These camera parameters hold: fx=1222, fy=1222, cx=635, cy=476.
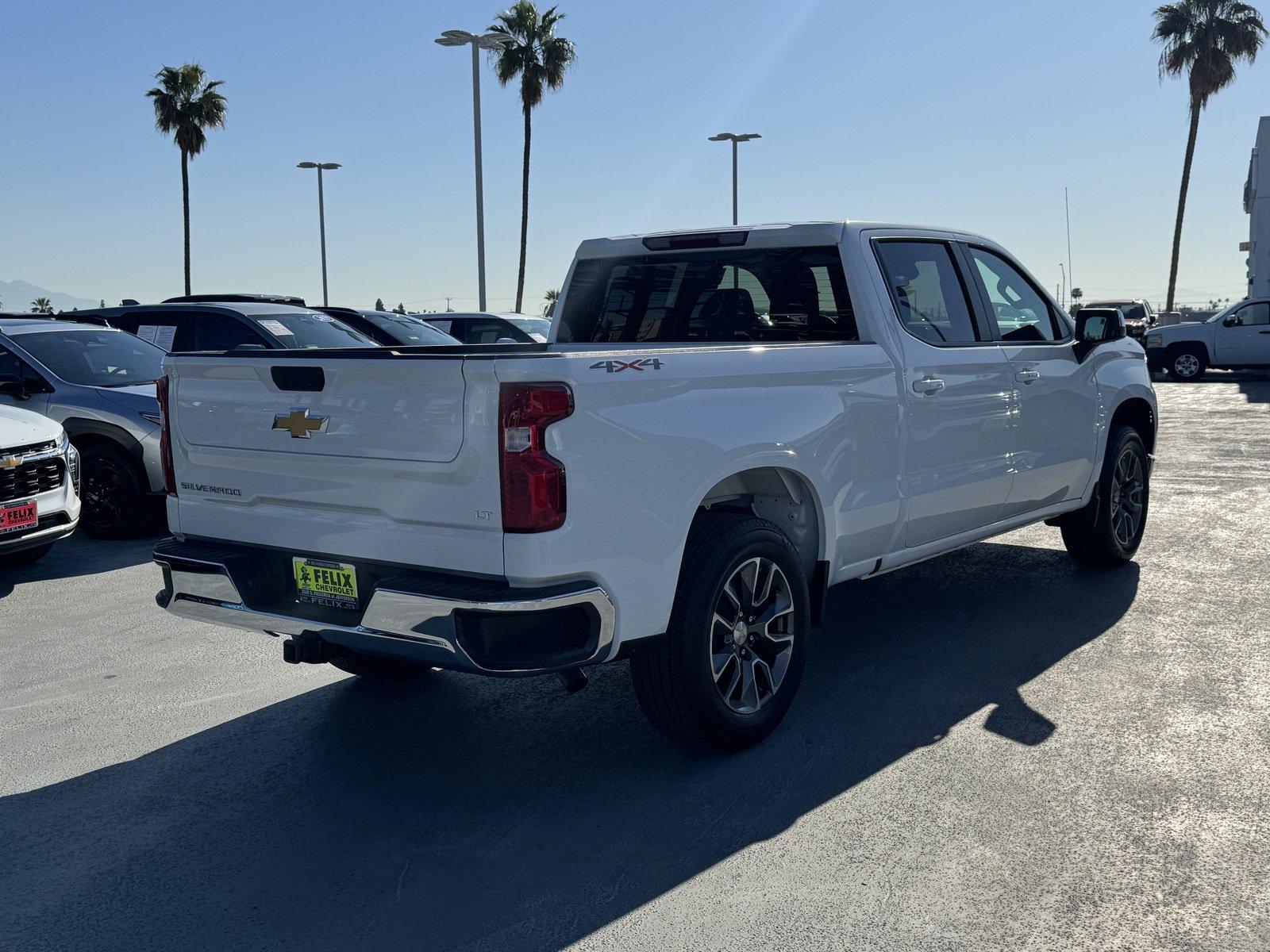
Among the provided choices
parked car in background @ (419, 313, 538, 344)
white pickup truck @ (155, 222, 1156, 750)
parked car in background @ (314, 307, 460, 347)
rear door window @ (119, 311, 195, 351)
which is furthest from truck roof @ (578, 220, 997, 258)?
→ parked car in background @ (419, 313, 538, 344)

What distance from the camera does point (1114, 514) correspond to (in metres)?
7.42

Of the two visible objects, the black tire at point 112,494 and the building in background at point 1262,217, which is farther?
the building in background at point 1262,217

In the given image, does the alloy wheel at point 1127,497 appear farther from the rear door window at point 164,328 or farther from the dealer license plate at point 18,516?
the rear door window at point 164,328

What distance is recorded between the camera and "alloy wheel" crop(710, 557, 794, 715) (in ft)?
14.5

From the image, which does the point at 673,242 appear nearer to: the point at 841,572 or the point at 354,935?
the point at 841,572

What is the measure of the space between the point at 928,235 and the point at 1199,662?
233cm

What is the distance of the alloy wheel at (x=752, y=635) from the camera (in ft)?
14.5

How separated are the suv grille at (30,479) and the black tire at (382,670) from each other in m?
3.18

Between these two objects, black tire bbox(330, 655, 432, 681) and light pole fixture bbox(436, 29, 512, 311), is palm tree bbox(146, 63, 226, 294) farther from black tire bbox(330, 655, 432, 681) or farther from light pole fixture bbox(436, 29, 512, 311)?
black tire bbox(330, 655, 432, 681)

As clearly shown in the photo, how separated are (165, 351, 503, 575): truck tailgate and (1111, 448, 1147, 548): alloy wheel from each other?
4930 millimetres

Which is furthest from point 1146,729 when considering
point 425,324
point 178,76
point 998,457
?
point 178,76

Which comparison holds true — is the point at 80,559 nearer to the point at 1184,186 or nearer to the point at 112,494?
A: the point at 112,494

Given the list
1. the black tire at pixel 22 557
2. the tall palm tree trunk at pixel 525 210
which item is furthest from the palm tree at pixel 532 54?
the black tire at pixel 22 557

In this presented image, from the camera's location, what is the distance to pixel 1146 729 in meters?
4.66
